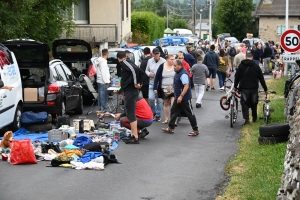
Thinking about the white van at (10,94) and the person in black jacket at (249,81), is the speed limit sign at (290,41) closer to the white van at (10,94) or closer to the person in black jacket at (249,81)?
the person in black jacket at (249,81)

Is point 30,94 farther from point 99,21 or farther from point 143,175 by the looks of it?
point 99,21

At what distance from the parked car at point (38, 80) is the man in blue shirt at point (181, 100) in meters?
3.00

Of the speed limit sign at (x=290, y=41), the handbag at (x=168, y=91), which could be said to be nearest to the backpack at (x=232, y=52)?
the speed limit sign at (x=290, y=41)

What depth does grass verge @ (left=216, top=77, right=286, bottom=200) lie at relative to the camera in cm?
994

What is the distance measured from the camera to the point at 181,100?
16078mm

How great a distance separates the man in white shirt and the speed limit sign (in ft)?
15.9

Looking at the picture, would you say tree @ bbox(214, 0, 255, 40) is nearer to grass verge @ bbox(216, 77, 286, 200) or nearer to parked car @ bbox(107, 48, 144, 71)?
parked car @ bbox(107, 48, 144, 71)

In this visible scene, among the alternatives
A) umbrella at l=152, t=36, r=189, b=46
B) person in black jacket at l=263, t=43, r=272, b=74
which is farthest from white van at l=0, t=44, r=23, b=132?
umbrella at l=152, t=36, r=189, b=46

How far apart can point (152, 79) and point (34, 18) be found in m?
5.96

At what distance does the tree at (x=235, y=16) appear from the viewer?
88250 mm

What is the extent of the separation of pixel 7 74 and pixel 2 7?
5379mm

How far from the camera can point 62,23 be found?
26.1m

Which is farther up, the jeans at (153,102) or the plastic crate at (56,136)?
the jeans at (153,102)

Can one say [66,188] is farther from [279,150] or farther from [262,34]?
[262,34]
